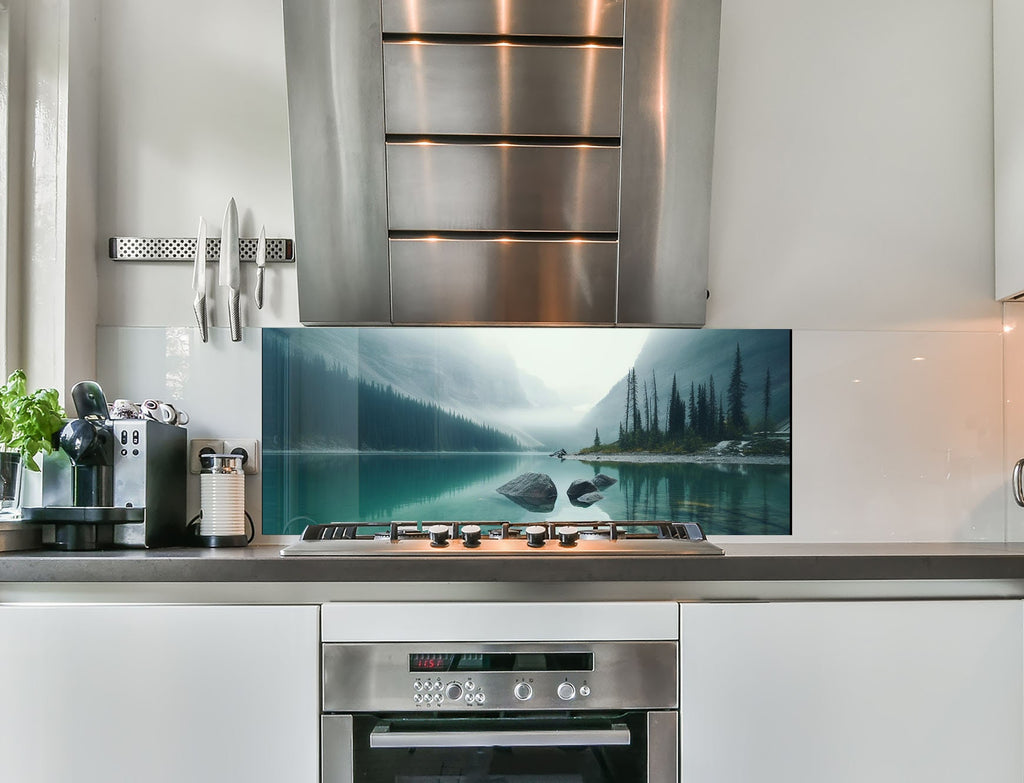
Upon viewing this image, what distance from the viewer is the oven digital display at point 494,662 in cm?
148

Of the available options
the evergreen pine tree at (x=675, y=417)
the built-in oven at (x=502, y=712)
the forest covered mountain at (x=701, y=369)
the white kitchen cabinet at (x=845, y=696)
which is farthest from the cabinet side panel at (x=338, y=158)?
the white kitchen cabinet at (x=845, y=696)

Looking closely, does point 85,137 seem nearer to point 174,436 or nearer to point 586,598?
point 174,436

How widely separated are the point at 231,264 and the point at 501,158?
72 cm

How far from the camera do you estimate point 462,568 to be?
149cm

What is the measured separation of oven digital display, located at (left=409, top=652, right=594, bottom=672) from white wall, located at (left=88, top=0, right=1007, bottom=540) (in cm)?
89

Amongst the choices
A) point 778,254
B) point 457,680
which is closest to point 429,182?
point 778,254

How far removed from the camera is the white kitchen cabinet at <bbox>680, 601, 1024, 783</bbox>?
4.93 ft

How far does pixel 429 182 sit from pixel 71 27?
3.09 ft

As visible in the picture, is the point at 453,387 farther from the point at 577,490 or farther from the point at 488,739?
the point at 488,739

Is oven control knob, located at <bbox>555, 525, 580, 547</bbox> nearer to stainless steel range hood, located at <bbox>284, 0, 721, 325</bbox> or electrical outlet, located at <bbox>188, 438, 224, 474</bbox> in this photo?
stainless steel range hood, located at <bbox>284, 0, 721, 325</bbox>

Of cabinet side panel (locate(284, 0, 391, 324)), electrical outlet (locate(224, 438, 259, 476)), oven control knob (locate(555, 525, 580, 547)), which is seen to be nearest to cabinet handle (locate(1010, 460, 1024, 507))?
oven control knob (locate(555, 525, 580, 547))

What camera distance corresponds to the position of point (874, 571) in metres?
1.53

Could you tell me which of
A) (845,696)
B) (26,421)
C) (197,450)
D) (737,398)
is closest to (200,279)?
(197,450)

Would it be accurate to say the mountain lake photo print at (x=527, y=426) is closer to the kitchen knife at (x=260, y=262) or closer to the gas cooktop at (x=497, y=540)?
the kitchen knife at (x=260, y=262)
